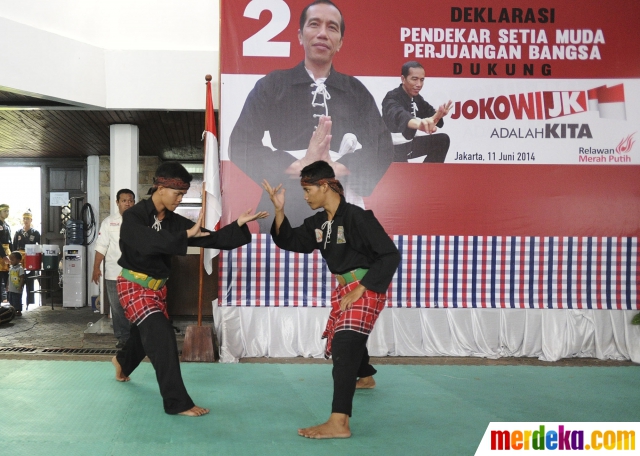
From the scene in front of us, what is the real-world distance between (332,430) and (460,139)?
3.50 metres

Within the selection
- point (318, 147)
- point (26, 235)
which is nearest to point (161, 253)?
point (318, 147)

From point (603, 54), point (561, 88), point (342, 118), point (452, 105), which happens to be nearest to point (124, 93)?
point (342, 118)

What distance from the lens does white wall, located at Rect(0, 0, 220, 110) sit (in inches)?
235

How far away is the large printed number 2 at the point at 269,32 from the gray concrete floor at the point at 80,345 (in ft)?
9.50

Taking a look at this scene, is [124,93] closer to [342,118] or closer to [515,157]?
[342,118]

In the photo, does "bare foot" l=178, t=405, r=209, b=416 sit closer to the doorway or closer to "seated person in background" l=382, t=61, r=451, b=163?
"seated person in background" l=382, t=61, r=451, b=163

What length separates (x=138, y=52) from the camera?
6152 mm

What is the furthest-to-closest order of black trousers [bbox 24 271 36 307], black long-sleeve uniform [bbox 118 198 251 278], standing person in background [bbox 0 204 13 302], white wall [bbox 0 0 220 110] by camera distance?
black trousers [bbox 24 271 36 307]
standing person in background [bbox 0 204 13 302]
white wall [bbox 0 0 220 110]
black long-sleeve uniform [bbox 118 198 251 278]

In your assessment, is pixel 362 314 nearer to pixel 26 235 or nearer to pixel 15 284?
pixel 15 284

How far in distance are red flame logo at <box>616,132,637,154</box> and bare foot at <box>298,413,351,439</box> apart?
4.23 m

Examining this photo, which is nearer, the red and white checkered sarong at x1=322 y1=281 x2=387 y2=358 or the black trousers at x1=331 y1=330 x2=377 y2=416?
the black trousers at x1=331 y1=330 x2=377 y2=416

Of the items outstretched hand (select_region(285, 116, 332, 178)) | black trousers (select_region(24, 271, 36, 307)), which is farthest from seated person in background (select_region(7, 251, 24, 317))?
outstretched hand (select_region(285, 116, 332, 178))

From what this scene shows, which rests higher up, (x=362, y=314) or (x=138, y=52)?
(x=138, y=52)

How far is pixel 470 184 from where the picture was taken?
5.78 metres
